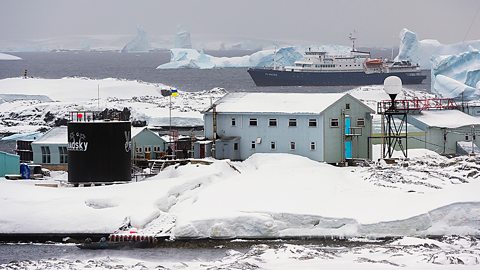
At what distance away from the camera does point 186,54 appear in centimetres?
16475

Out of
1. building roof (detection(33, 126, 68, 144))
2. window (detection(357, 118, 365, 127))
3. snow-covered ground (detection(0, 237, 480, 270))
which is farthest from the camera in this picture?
window (detection(357, 118, 365, 127))

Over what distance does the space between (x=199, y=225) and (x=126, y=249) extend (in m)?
2.54

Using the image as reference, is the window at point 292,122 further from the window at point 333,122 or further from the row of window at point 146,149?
the row of window at point 146,149

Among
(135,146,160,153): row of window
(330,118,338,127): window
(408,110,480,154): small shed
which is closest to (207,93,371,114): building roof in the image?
(330,118,338,127): window

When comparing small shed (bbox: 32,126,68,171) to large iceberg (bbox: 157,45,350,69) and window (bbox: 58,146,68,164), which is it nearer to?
window (bbox: 58,146,68,164)

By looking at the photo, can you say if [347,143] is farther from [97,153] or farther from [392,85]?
[97,153]

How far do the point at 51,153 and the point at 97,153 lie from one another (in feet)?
21.8

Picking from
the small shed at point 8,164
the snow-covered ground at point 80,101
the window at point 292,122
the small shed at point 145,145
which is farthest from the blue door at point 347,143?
the snow-covered ground at point 80,101

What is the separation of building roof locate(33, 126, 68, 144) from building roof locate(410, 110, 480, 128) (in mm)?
16933

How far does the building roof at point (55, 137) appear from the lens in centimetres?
4478

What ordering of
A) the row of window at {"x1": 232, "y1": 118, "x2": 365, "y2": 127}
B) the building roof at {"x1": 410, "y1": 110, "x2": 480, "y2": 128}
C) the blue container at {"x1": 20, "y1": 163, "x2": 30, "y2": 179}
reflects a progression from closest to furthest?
the blue container at {"x1": 20, "y1": 163, "x2": 30, "y2": 179} < the row of window at {"x1": 232, "y1": 118, "x2": 365, "y2": 127} < the building roof at {"x1": 410, "y1": 110, "x2": 480, "y2": 128}

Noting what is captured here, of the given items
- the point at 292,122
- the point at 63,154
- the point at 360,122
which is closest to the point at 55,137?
the point at 63,154

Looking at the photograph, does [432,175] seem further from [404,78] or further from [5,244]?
[404,78]

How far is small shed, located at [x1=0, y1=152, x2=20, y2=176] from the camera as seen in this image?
139 feet
